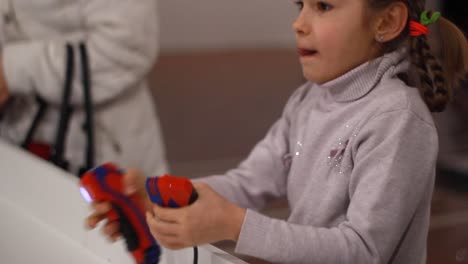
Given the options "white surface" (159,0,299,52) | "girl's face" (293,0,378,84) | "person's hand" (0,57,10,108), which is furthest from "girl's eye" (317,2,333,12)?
"white surface" (159,0,299,52)

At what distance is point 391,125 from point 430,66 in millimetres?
76

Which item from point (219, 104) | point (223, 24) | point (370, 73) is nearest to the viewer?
point (370, 73)

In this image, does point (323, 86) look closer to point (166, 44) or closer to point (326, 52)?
point (326, 52)

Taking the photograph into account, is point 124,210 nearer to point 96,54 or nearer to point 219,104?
point 96,54

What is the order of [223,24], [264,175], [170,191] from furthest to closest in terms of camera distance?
[223,24] < [264,175] < [170,191]

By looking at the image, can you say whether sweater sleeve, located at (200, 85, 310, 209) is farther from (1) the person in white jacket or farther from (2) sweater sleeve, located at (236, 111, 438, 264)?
(1) the person in white jacket

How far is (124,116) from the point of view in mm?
1146

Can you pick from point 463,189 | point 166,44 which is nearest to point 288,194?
point 463,189

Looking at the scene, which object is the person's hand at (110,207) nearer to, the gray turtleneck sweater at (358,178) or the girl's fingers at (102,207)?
the girl's fingers at (102,207)

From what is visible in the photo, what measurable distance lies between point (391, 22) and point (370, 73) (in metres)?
0.05

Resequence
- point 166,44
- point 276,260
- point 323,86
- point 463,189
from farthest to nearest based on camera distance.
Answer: point 166,44, point 463,189, point 323,86, point 276,260

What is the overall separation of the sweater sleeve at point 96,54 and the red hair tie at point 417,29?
0.56 meters

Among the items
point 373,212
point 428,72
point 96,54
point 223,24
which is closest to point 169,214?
point 373,212

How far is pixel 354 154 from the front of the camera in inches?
24.9
